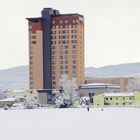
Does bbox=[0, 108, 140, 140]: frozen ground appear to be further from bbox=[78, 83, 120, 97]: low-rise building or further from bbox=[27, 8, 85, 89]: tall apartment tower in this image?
bbox=[27, 8, 85, 89]: tall apartment tower

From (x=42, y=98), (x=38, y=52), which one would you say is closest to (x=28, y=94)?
(x=42, y=98)

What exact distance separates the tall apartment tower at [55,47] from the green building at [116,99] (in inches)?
1272

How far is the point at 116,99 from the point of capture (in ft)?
431

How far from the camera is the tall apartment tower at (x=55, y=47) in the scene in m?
163

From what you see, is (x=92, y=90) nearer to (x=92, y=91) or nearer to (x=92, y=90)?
(x=92, y=90)

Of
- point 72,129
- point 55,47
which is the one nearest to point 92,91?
point 55,47

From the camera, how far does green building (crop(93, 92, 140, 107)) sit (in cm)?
12900

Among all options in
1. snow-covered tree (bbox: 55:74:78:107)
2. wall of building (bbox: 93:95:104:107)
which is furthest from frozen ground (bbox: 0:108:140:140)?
wall of building (bbox: 93:95:104:107)

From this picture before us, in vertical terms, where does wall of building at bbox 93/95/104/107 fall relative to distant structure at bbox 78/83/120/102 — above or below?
below

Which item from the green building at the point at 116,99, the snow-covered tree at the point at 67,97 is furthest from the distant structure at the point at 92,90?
the green building at the point at 116,99

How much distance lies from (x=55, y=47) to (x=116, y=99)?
4216 centimetres

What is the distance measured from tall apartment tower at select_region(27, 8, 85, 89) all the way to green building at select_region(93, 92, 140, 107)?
32.3m

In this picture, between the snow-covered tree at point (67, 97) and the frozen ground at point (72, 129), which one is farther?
the snow-covered tree at point (67, 97)

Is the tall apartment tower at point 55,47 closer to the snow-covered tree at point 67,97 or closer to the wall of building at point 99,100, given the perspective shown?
the snow-covered tree at point 67,97
